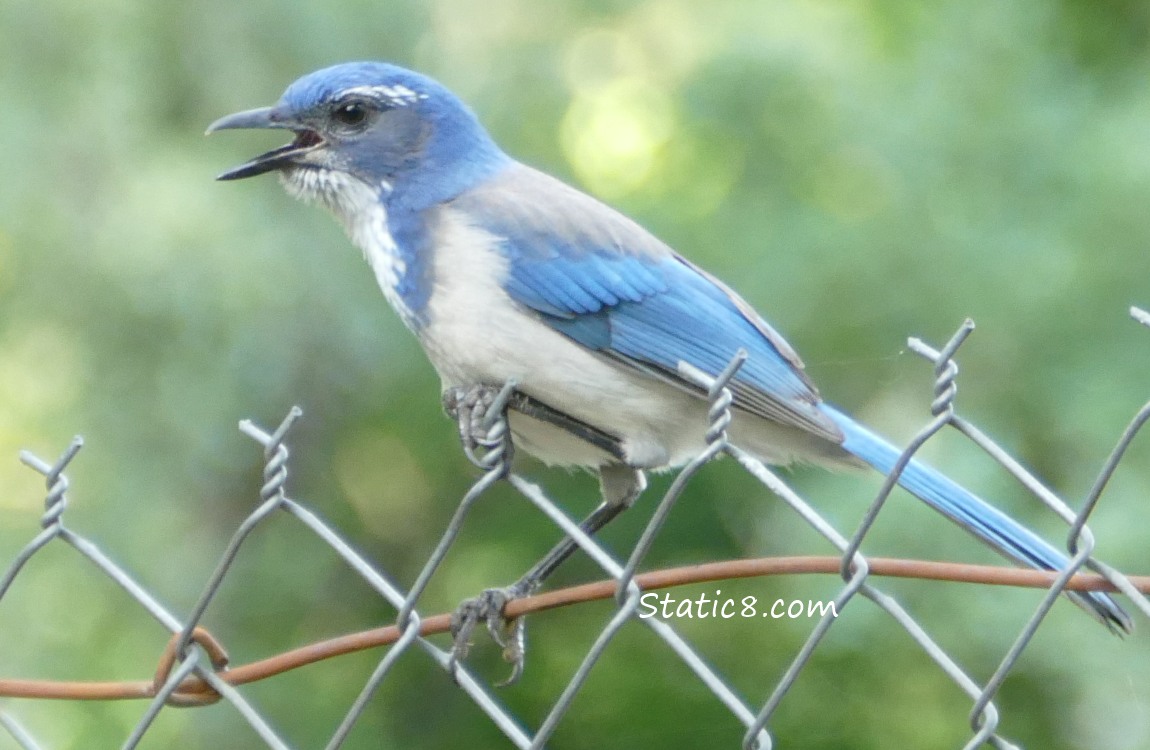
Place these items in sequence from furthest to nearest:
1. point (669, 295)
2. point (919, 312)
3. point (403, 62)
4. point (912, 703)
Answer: point (403, 62) → point (919, 312) → point (912, 703) → point (669, 295)

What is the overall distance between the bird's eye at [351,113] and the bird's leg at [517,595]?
3.68 feet

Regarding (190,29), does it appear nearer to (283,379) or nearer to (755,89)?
(283,379)

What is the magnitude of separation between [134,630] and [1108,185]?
4.12 m

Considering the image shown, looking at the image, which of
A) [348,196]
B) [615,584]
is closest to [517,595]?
[348,196]

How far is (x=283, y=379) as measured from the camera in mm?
5980

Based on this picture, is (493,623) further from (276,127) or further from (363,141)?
(276,127)

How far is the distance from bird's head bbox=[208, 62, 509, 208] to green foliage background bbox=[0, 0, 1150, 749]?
1.59 m

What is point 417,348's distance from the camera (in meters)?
6.12

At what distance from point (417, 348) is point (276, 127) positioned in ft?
6.95

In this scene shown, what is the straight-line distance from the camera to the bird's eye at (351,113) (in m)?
4.07

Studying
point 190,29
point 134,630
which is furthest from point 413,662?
point 190,29

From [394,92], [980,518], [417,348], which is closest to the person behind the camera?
[980,518]

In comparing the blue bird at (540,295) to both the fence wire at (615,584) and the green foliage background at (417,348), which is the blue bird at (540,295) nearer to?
the fence wire at (615,584)

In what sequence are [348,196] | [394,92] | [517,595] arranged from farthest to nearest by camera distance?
[394,92], [348,196], [517,595]
